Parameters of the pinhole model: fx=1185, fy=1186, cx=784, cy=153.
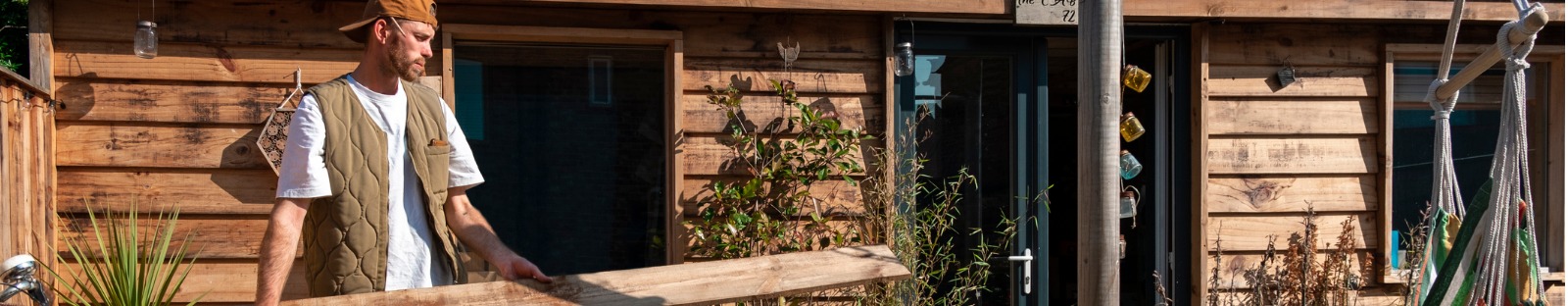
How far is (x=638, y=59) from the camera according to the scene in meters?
4.29

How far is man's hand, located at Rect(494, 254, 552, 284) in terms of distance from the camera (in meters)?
2.58

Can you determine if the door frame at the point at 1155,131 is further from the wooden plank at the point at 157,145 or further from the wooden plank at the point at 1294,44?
the wooden plank at the point at 157,145

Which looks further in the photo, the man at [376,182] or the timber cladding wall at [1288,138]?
the timber cladding wall at [1288,138]

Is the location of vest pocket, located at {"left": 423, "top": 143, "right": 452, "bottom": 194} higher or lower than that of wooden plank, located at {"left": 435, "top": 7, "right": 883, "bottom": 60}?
lower

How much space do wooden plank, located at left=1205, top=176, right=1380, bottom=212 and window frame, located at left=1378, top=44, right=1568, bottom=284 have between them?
3.5 inches

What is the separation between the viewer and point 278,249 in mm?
2352

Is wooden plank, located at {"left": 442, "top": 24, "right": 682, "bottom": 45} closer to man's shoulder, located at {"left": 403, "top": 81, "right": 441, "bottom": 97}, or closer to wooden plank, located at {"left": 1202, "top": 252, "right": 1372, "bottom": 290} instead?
man's shoulder, located at {"left": 403, "top": 81, "right": 441, "bottom": 97}

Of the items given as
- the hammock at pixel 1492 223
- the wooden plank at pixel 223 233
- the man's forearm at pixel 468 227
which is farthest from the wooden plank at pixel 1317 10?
the wooden plank at pixel 223 233

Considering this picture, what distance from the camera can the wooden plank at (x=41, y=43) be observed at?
3.68 metres

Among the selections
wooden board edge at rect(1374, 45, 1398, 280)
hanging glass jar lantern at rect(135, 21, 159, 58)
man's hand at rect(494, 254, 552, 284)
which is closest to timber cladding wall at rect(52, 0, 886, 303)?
hanging glass jar lantern at rect(135, 21, 159, 58)

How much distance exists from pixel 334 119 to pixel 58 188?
6.20 feet

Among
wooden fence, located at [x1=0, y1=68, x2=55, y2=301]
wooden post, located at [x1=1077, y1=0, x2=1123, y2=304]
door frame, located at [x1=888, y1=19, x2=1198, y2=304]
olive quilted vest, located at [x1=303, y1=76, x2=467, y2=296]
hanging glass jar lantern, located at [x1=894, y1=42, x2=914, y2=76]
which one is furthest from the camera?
door frame, located at [x1=888, y1=19, x2=1198, y2=304]

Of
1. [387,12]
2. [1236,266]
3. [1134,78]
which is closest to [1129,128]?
[1134,78]

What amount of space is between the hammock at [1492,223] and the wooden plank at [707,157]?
2.21m
